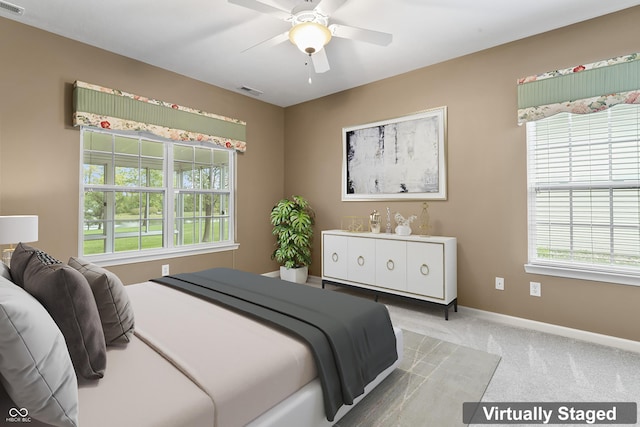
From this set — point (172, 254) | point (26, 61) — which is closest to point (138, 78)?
point (26, 61)

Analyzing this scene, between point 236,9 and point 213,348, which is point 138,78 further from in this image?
point 213,348

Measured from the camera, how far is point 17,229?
2.37m

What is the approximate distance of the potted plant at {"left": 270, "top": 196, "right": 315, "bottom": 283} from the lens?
183 inches

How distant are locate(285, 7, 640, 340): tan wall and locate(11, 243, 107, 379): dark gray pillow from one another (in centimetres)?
332

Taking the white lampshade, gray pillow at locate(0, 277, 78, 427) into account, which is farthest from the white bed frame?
the white lampshade

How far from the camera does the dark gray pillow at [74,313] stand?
1.18 m

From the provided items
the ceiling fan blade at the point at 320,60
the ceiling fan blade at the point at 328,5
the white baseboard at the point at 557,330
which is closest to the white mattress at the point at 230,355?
the ceiling fan blade at the point at 328,5

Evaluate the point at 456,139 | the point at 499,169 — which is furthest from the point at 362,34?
the point at 499,169

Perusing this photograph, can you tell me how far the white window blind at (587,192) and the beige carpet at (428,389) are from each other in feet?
4.24

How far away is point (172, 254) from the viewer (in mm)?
3938

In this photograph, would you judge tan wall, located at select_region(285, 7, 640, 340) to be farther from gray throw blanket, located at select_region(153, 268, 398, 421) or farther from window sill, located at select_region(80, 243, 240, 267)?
window sill, located at select_region(80, 243, 240, 267)

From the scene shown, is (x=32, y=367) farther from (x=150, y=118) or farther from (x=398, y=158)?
(x=398, y=158)

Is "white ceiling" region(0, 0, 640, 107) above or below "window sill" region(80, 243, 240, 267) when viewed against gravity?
above

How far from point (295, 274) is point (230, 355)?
3336 millimetres
